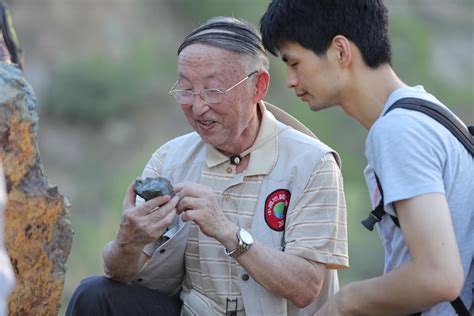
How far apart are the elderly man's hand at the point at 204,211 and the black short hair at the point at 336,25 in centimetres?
66

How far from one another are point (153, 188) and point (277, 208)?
1.76ft

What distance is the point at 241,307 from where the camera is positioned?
381cm

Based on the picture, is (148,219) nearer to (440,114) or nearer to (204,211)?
(204,211)

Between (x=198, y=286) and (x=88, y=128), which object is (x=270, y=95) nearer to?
(x=88, y=128)

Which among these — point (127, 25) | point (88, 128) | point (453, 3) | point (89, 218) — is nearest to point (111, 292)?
point (89, 218)

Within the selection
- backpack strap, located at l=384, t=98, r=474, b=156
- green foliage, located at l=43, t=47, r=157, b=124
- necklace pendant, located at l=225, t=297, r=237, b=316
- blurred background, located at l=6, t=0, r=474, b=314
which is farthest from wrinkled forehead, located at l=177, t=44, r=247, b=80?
green foliage, located at l=43, t=47, r=157, b=124

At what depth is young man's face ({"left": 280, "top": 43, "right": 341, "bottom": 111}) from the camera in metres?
3.22

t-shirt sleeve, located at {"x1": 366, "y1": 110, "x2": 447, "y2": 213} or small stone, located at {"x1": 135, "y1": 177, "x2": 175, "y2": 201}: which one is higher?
t-shirt sleeve, located at {"x1": 366, "y1": 110, "x2": 447, "y2": 213}

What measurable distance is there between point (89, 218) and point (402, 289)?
839 cm

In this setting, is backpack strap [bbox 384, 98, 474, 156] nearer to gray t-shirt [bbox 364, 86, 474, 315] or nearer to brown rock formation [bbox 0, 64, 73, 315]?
gray t-shirt [bbox 364, 86, 474, 315]

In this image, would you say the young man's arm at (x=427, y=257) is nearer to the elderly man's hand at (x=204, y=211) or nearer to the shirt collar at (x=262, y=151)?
the elderly man's hand at (x=204, y=211)

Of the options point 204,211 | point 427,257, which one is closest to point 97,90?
point 204,211

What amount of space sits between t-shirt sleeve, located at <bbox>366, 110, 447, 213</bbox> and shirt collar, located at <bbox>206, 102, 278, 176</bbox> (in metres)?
1.00

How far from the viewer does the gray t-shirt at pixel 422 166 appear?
286 centimetres
